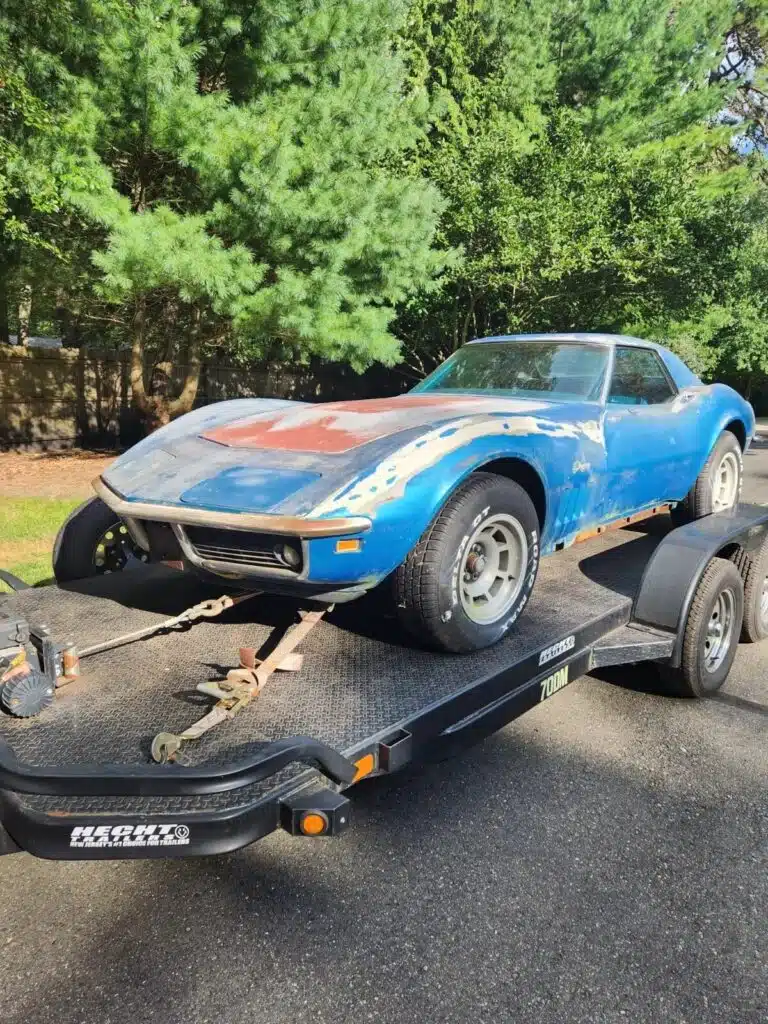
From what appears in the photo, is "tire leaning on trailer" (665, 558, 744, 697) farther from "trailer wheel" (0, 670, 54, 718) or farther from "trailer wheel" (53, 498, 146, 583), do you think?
"trailer wheel" (53, 498, 146, 583)

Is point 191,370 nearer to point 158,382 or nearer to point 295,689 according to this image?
point 158,382

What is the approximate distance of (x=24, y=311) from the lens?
1342 centimetres

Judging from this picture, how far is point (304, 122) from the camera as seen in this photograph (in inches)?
327

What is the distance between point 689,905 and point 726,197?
15.3 metres

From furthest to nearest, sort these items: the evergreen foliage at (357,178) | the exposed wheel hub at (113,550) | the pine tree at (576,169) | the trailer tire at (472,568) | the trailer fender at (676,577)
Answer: the pine tree at (576,169), the evergreen foliage at (357,178), the exposed wheel hub at (113,550), the trailer fender at (676,577), the trailer tire at (472,568)

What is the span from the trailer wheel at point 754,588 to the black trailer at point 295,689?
14mm

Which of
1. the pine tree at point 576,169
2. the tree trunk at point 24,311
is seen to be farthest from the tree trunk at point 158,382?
the pine tree at point 576,169

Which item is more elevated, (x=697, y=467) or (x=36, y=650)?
(x=697, y=467)

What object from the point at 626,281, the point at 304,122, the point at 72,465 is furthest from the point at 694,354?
the point at 72,465

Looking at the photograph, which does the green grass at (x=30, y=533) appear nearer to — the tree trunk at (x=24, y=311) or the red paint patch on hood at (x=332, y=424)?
the red paint patch on hood at (x=332, y=424)

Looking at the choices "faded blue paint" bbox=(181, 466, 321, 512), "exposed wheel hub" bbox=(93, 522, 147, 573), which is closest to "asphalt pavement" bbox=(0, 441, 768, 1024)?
"faded blue paint" bbox=(181, 466, 321, 512)

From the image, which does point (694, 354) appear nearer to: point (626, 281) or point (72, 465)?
point (626, 281)

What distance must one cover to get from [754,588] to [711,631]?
2.13 ft

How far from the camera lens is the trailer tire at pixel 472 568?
254cm
